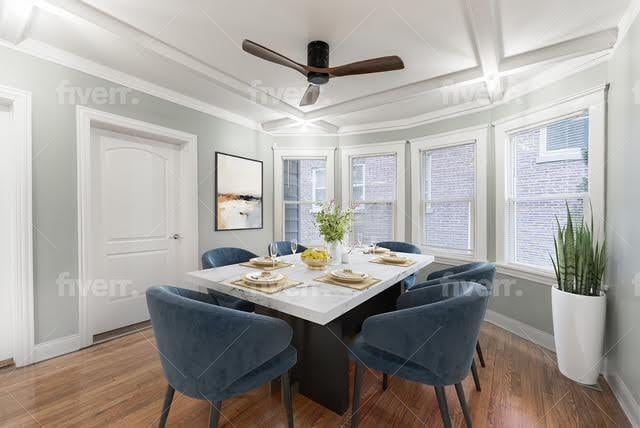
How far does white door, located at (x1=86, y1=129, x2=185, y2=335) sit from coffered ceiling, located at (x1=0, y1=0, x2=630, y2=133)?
67 cm

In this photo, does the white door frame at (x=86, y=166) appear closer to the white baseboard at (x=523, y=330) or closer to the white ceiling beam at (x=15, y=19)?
the white ceiling beam at (x=15, y=19)

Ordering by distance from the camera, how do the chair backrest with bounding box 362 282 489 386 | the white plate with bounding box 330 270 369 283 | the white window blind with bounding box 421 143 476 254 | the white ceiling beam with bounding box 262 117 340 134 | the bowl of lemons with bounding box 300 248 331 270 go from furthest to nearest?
the white ceiling beam with bounding box 262 117 340 134 < the white window blind with bounding box 421 143 476 254 < the bowl of lemons with bounding box 300 248 331 270 < the white plate with bounding box 330 270 369 283 < the chair backrest with bounding box 362 282 489 386

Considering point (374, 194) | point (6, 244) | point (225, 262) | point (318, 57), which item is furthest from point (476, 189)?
point (6, 244)

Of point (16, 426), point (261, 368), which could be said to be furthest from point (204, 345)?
point (16, 426)

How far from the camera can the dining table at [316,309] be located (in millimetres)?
1427

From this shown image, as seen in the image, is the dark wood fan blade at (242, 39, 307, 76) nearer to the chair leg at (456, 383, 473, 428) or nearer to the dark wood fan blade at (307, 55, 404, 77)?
the dark wood fan blade at (307, 55, 404, 77)

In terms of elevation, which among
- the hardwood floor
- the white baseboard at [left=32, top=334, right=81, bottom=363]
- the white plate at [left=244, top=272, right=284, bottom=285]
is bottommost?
the hardwood floor

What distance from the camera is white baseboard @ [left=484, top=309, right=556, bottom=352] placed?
2.58 meters

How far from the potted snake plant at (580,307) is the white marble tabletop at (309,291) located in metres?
1.05

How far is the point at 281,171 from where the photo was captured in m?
4.41

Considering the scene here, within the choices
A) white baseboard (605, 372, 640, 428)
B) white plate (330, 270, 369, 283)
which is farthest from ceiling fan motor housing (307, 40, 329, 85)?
white baseboard (605, 372, 640, 428)

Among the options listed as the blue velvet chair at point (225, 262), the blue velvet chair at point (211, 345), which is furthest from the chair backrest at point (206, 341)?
the blue velvet chair at point (225, 262)

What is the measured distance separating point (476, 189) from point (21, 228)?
14.2 feet

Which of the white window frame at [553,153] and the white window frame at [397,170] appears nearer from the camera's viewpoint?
the white window frame at [553,153]
